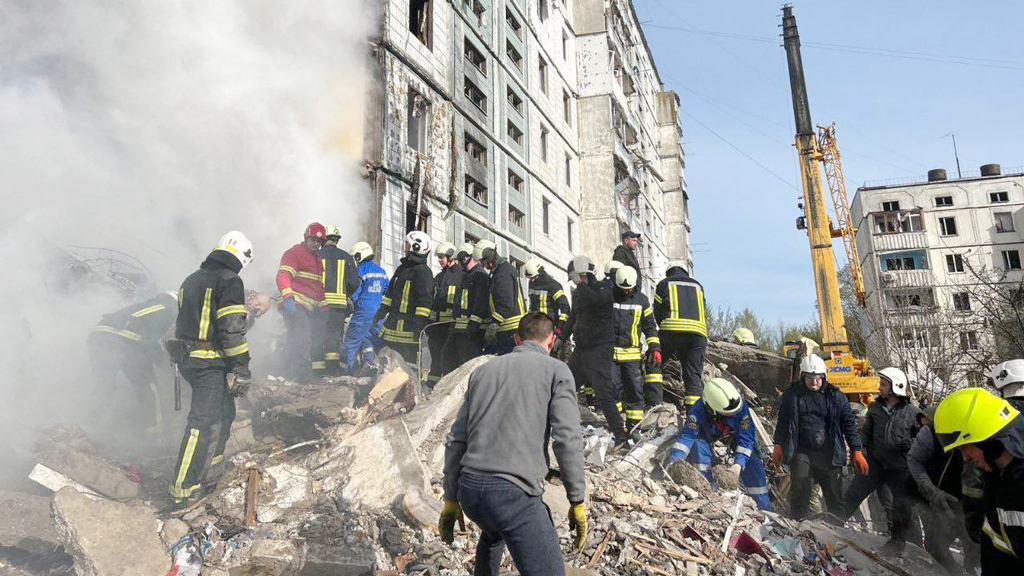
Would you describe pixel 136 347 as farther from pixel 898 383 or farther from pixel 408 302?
pixel 898 383

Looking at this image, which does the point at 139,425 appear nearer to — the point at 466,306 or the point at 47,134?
the point at 466,306

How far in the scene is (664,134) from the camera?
41906mm

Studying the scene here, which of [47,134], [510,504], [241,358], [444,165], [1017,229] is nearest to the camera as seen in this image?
[510,504]

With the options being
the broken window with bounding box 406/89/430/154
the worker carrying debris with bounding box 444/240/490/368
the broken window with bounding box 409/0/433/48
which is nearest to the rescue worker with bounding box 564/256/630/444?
the worker carrying debris with bounding box 444/240/490/368

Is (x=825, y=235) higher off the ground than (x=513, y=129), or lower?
lower

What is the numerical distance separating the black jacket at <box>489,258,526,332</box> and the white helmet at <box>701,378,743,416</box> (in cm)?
255

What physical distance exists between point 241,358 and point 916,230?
4176 cm

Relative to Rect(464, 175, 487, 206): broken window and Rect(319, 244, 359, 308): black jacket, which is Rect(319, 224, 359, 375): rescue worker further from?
Rect(464, 175, 487, 206): broken window

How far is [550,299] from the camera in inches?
320

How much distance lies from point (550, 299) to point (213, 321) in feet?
14.3

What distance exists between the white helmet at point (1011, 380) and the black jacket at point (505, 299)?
470 cm

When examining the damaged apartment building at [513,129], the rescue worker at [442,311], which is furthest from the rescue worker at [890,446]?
the damaged apartment building at [513,129]

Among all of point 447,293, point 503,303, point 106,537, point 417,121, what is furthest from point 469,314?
point 417,121

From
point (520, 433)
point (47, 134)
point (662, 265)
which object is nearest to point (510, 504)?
point (520, 433)
